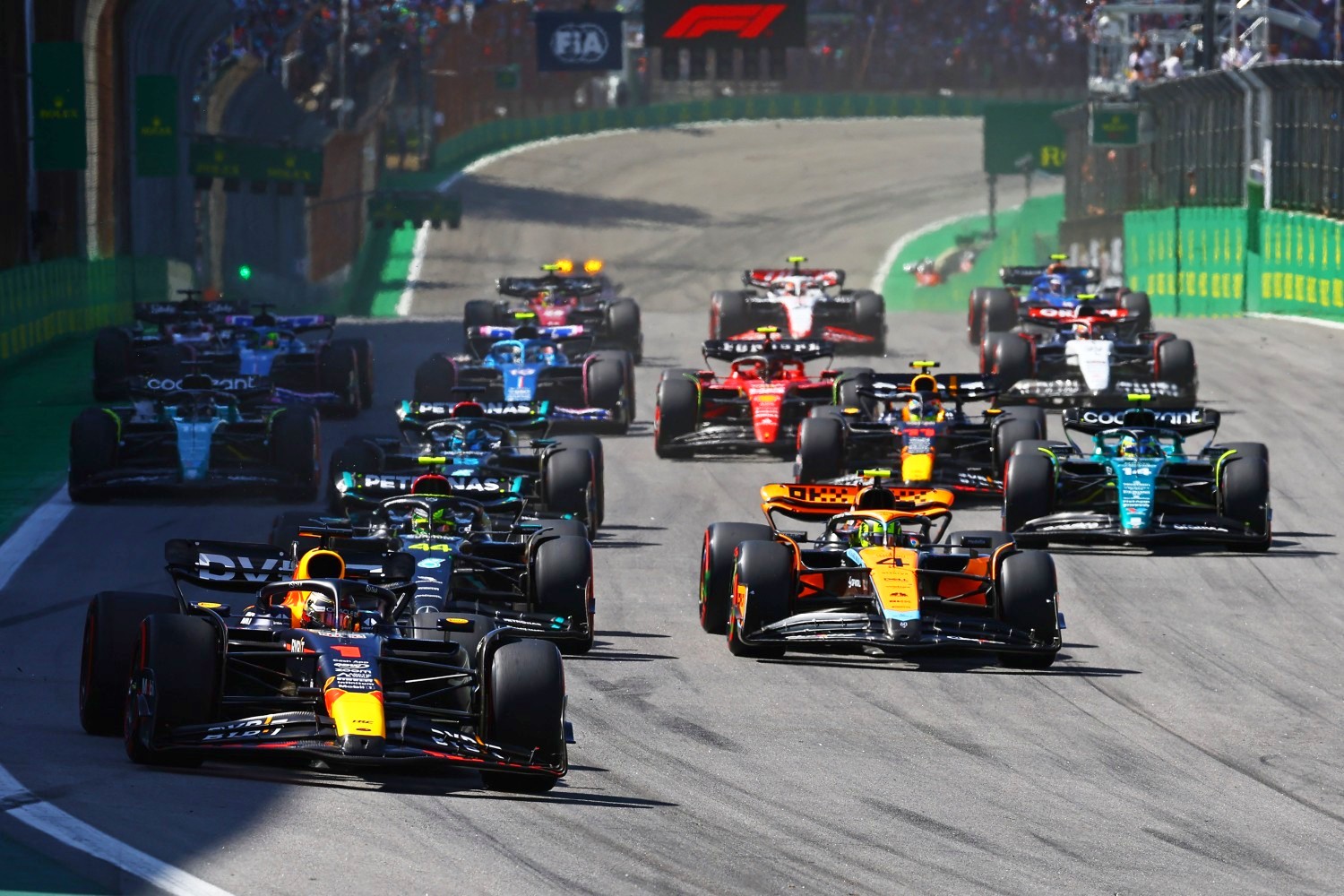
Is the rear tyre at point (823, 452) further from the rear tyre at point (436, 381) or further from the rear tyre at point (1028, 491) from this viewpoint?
the rear tyre at point (436, 381)

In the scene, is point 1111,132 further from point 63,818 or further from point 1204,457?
point 63,818

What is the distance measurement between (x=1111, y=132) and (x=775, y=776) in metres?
42.0

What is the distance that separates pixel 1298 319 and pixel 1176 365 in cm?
1271

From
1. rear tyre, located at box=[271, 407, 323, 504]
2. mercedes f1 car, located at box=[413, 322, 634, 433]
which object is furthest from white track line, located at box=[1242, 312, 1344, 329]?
rear tyre, located at box=[271, 407, 323, 504]

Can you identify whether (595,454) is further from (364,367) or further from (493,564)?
(364,367)

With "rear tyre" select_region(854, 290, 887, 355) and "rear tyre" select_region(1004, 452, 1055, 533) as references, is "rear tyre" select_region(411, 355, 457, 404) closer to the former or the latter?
"rear tyre" select_region(854, 290, 887, 355)

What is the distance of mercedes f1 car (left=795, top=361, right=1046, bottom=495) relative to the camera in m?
20.9

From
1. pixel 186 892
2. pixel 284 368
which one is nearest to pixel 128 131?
pixel 284 368

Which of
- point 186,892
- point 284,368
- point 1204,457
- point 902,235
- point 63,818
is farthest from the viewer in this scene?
point 902,235

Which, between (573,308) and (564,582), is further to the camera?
(573,308)

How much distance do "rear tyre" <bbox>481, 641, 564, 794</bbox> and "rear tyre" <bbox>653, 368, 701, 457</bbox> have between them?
13991 millimetres

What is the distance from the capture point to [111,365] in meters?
28.7

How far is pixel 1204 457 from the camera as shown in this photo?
752 inches

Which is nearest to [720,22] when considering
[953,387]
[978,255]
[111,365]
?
[978,255]
